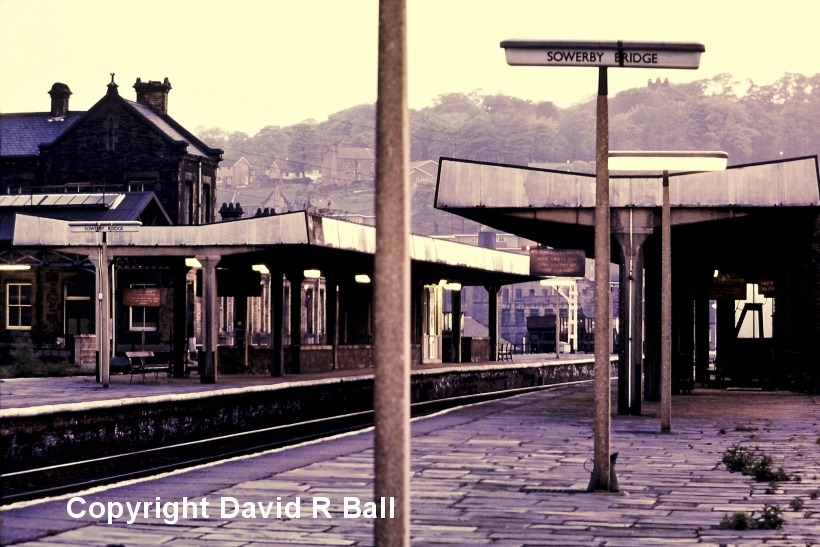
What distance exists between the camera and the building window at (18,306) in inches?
1800

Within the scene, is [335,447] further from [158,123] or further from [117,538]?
[158,123]

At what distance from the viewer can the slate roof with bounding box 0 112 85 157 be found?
54.5 metres

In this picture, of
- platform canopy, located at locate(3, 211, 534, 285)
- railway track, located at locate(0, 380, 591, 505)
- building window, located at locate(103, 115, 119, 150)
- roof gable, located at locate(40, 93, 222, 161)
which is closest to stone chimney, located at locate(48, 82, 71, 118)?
roof gable, located at locate(40, 93, 222, 161)

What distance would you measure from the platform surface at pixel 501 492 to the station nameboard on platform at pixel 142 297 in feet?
83.1

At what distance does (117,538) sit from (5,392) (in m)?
17.5

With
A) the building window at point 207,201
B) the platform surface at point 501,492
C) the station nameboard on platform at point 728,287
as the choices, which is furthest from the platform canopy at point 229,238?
the building window at point 207,201

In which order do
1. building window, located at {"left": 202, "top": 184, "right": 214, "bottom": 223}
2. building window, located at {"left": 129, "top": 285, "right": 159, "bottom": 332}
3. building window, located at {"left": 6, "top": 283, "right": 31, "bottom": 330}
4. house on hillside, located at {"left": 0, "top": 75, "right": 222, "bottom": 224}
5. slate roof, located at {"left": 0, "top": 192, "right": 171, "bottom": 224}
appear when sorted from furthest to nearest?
building window, located at {"left": 202, "top": 184, "right": 214, "bottom": 223} → house on hillside, located at {"left": 0, "top": 75, "right": 222, "bottom": 224} → building window, located at {"left": 129, "top": 285, "right": 159, "bottom": 332} → slate roof, located at {"left": 0, "top": 192, "right": 171, "bottom": 224} → building window, located at {"left": 6, "top": 283, "right": 31, "bottom": 330}

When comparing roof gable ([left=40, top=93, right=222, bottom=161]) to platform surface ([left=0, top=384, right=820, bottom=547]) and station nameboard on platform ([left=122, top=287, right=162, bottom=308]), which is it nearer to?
station nameboard on platform ([left=122, top=287, right=162, bottom=308])

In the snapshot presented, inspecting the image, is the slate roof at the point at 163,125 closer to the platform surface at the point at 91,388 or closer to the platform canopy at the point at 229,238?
the platform surface at the point at 91,388

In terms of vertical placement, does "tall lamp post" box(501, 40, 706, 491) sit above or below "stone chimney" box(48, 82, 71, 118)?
below

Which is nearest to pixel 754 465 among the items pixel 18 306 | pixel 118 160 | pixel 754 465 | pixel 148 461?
pixel 754 465

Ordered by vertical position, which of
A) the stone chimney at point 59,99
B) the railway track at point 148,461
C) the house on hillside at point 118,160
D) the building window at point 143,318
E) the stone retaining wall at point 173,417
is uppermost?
the stone chimney at point 59,99

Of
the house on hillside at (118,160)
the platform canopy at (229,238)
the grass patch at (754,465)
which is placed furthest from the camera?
the house on hillside at (118,160)

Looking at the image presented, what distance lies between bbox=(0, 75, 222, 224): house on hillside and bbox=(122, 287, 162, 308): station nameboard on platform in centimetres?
896
